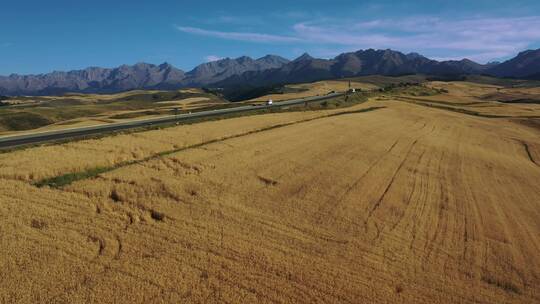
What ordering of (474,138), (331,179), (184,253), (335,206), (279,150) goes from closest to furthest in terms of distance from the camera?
(184,253) → (335,206) → (331,179) → (279,150) → (474,138)

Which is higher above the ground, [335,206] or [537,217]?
[335,206]

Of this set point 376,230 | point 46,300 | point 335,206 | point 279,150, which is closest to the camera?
point 46,300

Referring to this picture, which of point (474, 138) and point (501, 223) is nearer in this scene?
point (501, 223)

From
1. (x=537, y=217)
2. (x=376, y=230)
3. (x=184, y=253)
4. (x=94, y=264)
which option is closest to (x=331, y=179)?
(x=376, y=230)

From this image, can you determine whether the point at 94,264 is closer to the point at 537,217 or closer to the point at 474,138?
the point at 537,217

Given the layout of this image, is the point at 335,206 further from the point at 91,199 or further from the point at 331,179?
the point at 91,199

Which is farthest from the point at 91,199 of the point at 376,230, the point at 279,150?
the point at 279,150
